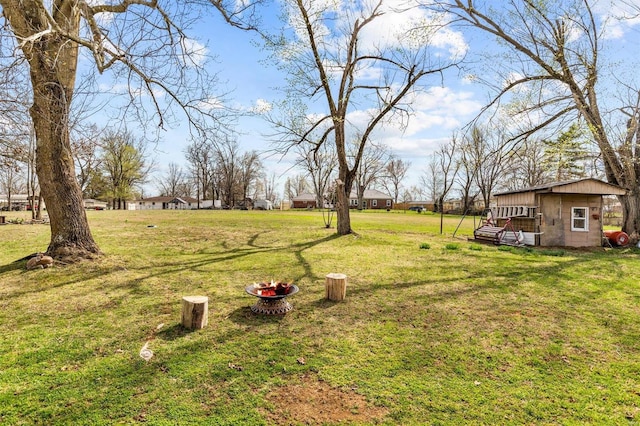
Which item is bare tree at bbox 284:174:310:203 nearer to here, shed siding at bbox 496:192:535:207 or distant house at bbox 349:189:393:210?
distant house at bbox 349:189:393:210

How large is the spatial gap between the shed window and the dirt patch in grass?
45.7ft

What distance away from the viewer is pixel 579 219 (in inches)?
526

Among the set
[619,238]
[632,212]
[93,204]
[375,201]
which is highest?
[375,201]

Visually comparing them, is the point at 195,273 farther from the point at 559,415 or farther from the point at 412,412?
the point at 559,415

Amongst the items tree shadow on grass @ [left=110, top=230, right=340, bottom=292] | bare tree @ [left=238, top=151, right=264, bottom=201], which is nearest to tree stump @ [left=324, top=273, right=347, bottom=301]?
tree shadow on grass @ [left=110, top=230, right=340, bottom=292]

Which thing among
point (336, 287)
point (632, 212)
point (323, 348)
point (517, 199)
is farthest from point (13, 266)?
point (632, 212)

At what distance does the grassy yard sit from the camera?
3.22 metres

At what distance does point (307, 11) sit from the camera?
1262 centimetres

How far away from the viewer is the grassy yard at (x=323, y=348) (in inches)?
127

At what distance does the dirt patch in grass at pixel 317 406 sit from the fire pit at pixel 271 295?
6.54 feet

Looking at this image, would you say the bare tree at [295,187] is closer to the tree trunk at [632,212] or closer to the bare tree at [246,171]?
the bare tree at [246,171]

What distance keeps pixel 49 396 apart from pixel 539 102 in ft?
51.8

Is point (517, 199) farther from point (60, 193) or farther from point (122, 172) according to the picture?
point (122, 172)

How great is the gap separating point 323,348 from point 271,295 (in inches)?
55.7
